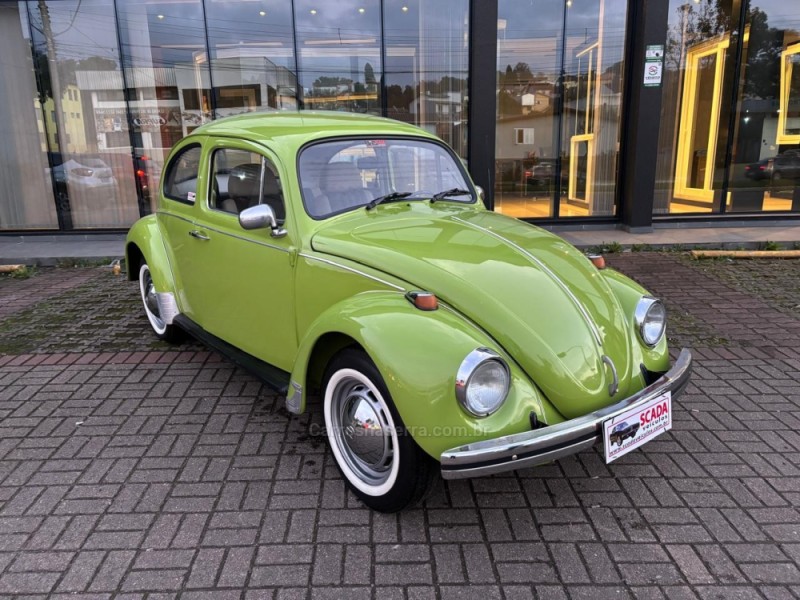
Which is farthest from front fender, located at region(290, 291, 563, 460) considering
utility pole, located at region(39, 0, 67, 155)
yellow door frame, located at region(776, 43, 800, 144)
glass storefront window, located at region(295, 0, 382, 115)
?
yellow door frame, located at region(776, 43, 800, 144)

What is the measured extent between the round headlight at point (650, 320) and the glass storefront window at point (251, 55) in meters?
8.58

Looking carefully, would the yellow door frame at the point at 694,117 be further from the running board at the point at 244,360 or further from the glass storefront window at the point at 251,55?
the running board at the point at 244,360

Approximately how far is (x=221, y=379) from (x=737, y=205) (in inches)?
401

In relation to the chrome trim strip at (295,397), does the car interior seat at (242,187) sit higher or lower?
higher

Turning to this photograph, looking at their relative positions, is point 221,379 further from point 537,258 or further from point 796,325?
point 796,325

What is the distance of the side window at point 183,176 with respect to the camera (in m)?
4.34

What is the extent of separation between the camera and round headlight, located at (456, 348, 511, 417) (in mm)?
2299

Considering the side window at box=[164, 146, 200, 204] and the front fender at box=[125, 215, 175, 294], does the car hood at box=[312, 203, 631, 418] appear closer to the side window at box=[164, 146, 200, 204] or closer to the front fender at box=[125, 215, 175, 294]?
the side window at box=[164, 146, 200, 204]

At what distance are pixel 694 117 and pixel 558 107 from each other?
8.45 feet

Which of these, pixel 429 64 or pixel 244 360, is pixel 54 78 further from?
pixel 244 360

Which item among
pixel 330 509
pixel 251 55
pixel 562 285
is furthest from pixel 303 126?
pixel 251 55

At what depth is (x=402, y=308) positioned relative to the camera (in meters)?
2.64

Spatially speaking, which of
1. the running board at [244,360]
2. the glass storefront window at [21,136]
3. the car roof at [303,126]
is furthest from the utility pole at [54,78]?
the running board at [244,360]

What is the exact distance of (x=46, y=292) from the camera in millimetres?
7105
